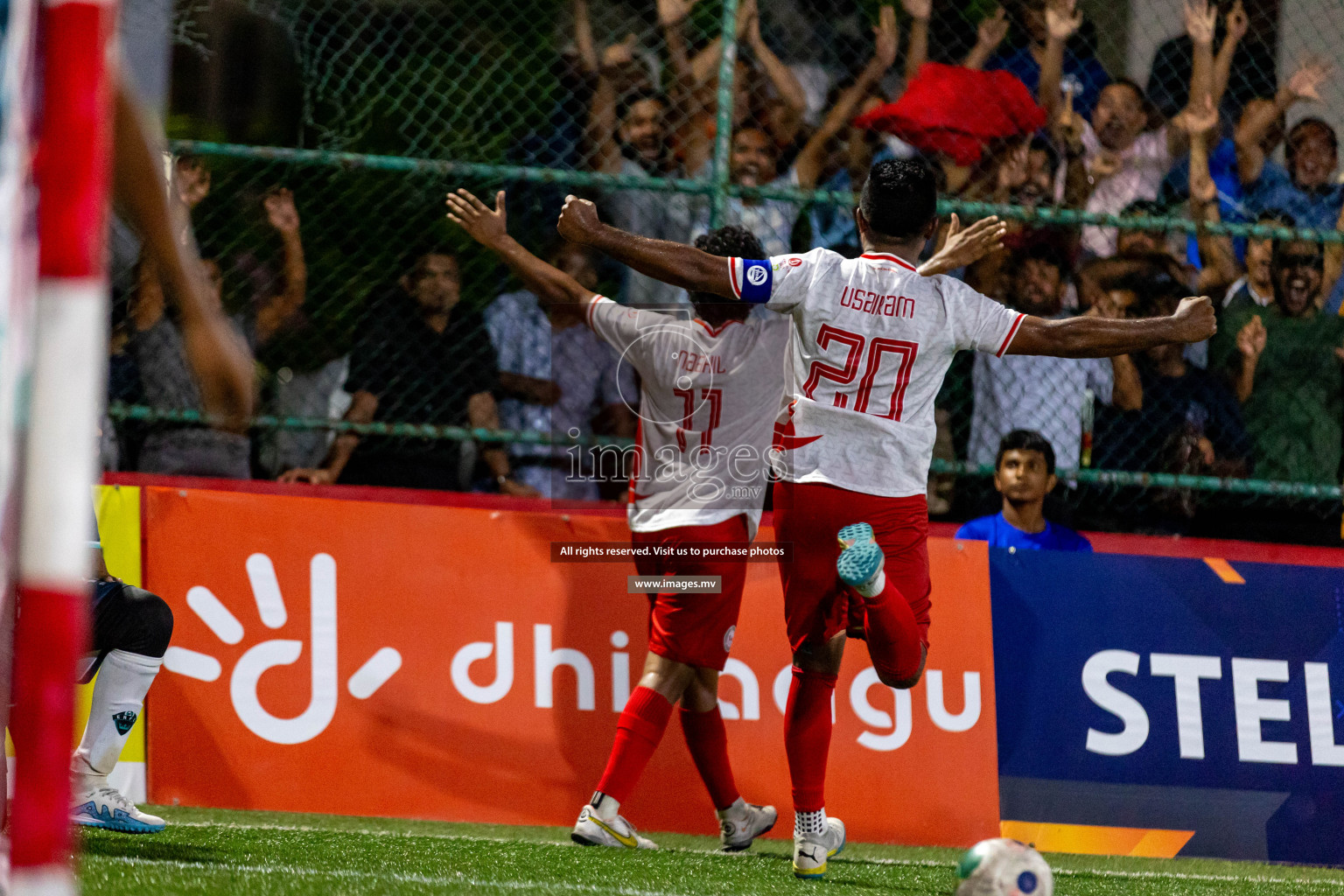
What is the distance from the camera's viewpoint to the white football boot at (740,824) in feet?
16.2

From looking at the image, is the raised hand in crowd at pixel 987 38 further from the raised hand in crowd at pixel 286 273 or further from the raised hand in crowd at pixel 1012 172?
the raised hand in crowd at pixel 286 273

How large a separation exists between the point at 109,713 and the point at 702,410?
2170mm

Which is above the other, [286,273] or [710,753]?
[286,273]

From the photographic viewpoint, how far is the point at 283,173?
251 inches

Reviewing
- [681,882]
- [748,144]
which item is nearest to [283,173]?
[748,144]

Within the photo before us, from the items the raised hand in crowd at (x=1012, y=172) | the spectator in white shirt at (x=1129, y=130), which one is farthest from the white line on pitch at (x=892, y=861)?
the spectator in white shirt at (x=1129, y=130)

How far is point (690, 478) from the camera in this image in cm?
495

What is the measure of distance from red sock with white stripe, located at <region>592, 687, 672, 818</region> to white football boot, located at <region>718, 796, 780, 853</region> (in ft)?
1.40

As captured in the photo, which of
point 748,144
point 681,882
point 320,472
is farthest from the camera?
point 748,144

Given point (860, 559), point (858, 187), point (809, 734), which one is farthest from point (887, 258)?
point (858, 187)

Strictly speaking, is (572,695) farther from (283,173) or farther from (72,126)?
(72,126)

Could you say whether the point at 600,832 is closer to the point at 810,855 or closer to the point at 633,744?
the point at 633,744

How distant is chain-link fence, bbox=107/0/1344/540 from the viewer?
6102mm

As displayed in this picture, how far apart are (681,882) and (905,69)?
4184 mm
